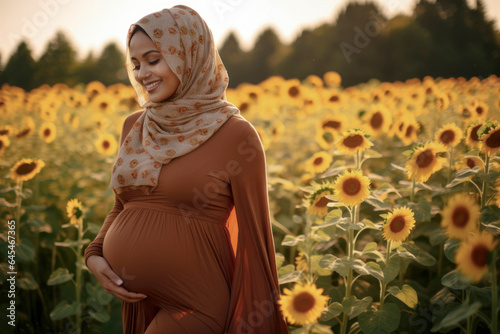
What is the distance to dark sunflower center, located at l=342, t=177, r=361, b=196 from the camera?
5.69ft

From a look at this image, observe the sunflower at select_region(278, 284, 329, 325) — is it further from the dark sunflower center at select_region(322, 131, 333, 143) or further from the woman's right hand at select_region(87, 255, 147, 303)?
the dark sunflower center at select_region(322, 131, 333, 143)

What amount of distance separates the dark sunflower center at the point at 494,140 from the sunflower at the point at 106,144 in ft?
7.78

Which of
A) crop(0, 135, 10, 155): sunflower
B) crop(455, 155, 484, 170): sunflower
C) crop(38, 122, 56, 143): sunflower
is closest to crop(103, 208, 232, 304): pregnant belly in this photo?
crop(455, 155, 484, 170): sunflower

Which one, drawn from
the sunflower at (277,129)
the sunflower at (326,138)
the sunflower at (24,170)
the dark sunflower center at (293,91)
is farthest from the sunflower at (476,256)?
the dark sunflower center at (293,91)

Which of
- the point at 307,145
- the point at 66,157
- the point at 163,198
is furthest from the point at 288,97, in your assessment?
the point at 163,198

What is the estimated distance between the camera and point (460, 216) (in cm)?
124

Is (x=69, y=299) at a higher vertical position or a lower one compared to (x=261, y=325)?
lower

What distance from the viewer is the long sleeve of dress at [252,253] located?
1.44 m

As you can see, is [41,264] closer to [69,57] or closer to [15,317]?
[15,317]

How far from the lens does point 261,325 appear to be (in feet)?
4.71

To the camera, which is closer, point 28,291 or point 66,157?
point 28,291

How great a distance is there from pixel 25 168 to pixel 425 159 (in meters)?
2.02

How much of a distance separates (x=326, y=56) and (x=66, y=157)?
937 cm

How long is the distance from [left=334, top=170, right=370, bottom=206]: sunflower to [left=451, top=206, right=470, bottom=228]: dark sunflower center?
0.49 meters
